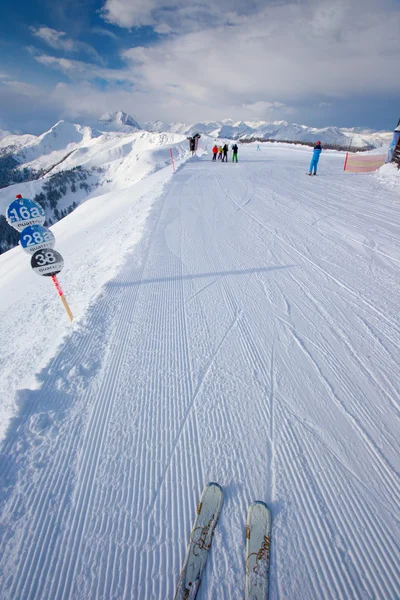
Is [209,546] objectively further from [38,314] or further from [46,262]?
[38,314]

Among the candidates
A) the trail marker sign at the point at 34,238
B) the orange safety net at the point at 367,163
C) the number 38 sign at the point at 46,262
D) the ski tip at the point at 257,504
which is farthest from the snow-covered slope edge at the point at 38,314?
the orange safety net at the point at 367,163

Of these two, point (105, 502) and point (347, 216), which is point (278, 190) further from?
point (105, 502)

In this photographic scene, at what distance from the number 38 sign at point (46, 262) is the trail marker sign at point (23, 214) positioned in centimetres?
49

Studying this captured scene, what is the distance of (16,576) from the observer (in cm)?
197

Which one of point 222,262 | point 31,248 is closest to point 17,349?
point 31,248

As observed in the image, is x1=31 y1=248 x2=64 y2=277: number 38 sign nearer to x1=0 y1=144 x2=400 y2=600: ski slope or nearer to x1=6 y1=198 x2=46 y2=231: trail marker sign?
x1=6 y1=198 x2=46 y2=231: trail marker sign

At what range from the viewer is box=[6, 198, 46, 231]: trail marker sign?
4.29 meters

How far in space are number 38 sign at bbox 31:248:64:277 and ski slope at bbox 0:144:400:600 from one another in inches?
35.5

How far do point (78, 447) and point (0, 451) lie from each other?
763 mm

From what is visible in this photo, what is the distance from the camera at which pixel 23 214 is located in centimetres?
436

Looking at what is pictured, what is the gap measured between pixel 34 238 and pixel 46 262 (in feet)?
1.41

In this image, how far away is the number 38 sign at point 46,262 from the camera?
4.48 m

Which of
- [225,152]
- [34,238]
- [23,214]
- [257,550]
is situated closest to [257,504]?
[257,550]

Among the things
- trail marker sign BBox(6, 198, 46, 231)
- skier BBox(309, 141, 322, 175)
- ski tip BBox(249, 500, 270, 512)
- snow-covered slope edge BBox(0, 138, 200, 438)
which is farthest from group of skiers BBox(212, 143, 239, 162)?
ski tip BBox(249, 500, 270, 512)
